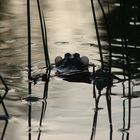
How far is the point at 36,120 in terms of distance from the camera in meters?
5.02

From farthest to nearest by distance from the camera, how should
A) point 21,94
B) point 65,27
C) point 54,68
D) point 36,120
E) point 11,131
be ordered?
1. point 65,27
2. point 54,68
3. point 21,94
4. point 36,120
5. point 11,131

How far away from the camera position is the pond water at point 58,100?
15.4 ft

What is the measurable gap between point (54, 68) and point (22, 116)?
1944 millimetres

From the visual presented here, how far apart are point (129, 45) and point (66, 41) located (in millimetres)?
1066

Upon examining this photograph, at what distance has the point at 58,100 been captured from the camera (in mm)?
5668

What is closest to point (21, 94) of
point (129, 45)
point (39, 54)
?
point (39, 54)

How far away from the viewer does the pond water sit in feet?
15.4

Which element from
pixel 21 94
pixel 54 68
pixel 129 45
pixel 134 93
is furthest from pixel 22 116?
pixel 129 45

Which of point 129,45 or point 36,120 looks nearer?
point 36,120

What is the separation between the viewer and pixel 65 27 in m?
10.2

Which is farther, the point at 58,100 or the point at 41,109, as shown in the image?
the point at 58,100

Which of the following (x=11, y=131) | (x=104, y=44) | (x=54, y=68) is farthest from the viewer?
(x=104, y=44)

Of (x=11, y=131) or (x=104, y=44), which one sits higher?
(x=11, y=131)

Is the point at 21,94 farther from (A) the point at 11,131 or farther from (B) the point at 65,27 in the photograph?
(B) the point at 65,27
